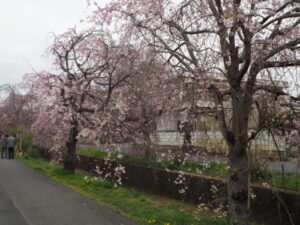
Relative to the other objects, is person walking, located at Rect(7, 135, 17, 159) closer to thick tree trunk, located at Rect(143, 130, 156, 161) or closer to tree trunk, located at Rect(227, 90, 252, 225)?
thick tree trunk, located at Rect(143, 130, 156, 161)

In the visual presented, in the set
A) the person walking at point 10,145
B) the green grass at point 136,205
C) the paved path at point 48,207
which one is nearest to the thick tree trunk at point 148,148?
the green grass at point 136,205

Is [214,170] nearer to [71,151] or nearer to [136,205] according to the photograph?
[136,205]

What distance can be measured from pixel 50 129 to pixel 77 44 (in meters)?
3.98

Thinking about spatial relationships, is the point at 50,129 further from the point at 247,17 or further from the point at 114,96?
the point at 247,17

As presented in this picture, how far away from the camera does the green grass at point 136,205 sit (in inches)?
311

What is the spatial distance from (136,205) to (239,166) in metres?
3.89

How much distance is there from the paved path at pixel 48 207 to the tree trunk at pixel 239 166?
2236 millimetres

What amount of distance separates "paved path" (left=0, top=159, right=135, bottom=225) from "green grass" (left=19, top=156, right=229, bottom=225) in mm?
453

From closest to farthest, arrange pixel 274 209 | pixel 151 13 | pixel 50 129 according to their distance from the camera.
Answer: pixel 151 13 < pixel 274 209 < pixel 50 129

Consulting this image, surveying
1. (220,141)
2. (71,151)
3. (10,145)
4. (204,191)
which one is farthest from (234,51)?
(10,145)

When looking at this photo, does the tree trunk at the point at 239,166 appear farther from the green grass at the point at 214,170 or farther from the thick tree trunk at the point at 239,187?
the green grass at the point at 214,170

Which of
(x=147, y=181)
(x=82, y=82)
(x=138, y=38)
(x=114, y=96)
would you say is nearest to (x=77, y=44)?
(x=82, y=82)

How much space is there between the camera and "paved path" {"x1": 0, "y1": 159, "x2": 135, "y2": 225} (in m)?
7.47

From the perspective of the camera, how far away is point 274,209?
A: 7.97 meters
